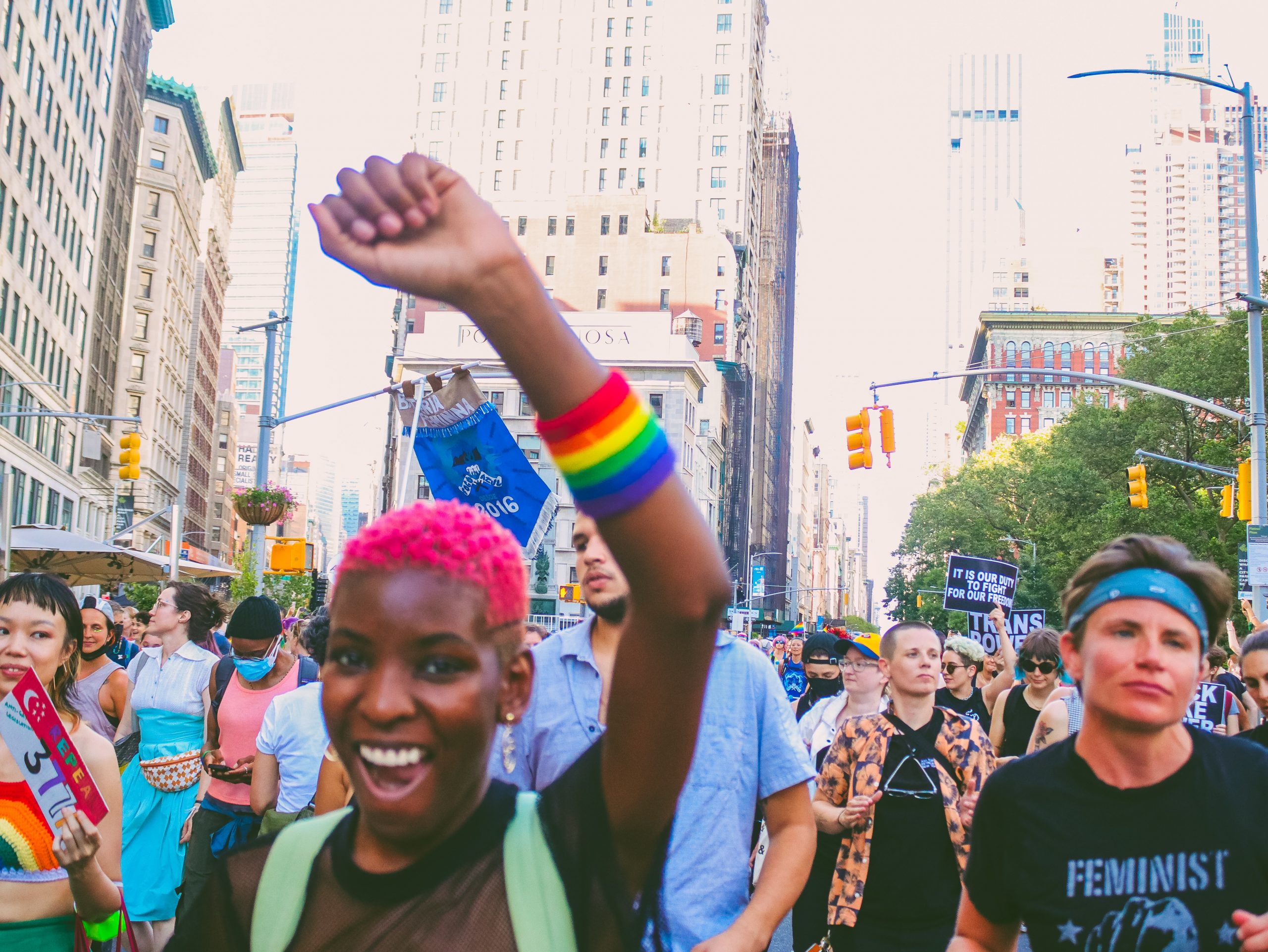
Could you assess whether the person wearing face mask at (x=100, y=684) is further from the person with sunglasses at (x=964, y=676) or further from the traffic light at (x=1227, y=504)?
the traffic light at (x=1227, y=504)

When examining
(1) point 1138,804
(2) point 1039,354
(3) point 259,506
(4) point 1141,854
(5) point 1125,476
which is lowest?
(4) point 1141,854

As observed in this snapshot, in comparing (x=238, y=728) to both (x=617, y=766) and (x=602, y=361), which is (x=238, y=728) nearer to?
(x=617, y=766)

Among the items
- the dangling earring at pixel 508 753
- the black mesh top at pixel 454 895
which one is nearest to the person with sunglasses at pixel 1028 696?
the dangling earring at pixel 508 753

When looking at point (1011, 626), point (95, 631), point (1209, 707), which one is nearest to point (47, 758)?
point (95, 631)

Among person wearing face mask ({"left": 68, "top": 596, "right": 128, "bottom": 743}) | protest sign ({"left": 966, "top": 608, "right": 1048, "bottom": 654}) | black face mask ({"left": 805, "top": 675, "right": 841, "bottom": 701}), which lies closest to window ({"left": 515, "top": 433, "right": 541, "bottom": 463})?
protest sign ({"left": 966, "top": 608, "right": 1048, "bottom": 654})

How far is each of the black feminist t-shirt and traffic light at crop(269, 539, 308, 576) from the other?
19178 mm

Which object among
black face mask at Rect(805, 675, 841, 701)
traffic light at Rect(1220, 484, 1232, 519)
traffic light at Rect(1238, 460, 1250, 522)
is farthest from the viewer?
traffic light at Rect(1220, 484, 1232, 519)

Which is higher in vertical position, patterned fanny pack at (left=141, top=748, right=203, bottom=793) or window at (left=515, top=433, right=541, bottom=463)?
window at (left=515, top=433, right=541, bottom=463)

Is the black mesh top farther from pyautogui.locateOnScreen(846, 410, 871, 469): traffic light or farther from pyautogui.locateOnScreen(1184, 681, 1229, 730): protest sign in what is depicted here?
pyautogui.locateOnScreen(846, 410, 871, 469): traffic light

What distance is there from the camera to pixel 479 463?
6.70m

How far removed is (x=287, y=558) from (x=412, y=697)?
20.4 meters

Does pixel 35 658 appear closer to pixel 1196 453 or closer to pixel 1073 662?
pixel 1073 662

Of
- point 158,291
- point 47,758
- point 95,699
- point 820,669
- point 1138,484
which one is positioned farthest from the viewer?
point 158,291

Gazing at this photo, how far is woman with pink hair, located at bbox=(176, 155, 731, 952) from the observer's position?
1.64 m
